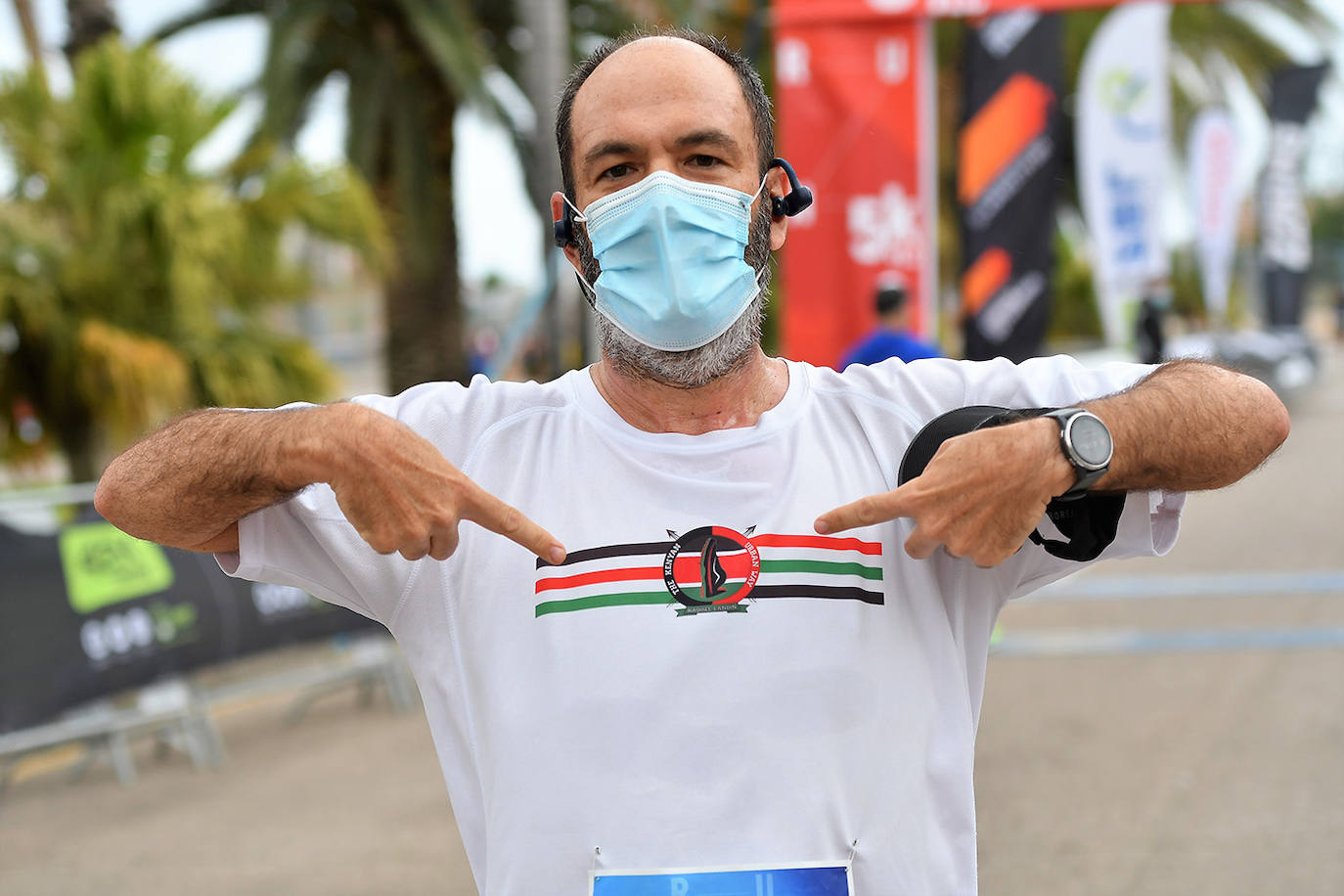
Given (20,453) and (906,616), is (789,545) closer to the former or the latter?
(906,616)

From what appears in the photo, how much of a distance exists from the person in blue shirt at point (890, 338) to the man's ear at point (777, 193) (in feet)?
9.08

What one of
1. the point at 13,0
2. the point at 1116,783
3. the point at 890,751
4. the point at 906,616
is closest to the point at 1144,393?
the point at 906,616

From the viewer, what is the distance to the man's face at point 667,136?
1.87m

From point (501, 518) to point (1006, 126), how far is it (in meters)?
5.52

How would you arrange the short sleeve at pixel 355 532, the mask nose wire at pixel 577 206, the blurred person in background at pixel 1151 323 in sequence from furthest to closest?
the blurred person in background at pixel 1151 323, the mask nose wire at pixel 577 206, the short sleeve at pixel 355 532

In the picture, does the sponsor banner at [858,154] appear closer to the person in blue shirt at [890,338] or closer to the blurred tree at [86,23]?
the person in blue shirt at [890,338]

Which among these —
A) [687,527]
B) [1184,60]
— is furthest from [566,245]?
[1184,60]

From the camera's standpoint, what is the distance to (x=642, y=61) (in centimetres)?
189

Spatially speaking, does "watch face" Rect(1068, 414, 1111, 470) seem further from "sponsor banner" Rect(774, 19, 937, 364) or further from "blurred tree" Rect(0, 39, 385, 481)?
"blurred tree" Rect(0, 39, 385, 481)

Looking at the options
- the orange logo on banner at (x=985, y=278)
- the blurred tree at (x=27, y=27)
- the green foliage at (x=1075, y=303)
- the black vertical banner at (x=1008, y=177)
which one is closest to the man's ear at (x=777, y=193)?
the black vertical banner at (x=1008, y=177)

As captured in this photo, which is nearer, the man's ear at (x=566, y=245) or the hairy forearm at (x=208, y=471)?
the hairy forearm at (x=208, y=471)

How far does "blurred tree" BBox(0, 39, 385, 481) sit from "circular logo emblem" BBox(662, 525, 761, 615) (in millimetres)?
6738

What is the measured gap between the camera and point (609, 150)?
6.17 feet

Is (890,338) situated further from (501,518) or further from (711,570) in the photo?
(501,518)
